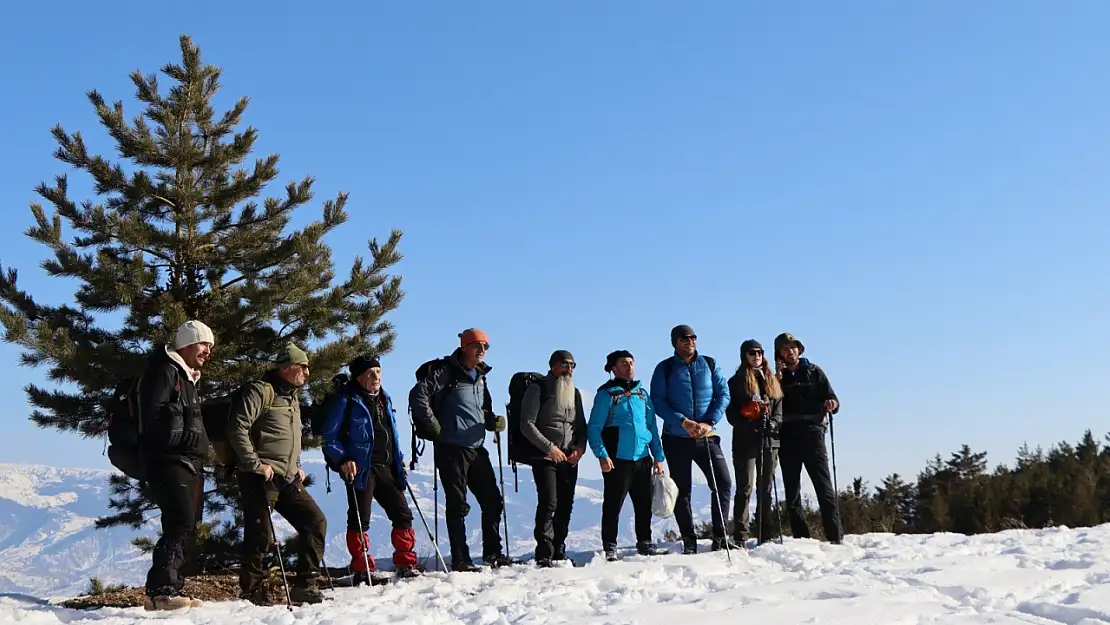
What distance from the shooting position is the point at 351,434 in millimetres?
8766

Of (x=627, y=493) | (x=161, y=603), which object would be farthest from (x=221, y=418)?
(x=627, y=493)

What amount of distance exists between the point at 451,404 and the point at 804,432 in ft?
12.9

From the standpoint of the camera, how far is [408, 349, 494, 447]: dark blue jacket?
9.12 m

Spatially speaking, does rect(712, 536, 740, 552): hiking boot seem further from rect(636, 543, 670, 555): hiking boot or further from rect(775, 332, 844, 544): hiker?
rect(775, 332, 844, 544): hiker

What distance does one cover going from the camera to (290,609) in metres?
7.07

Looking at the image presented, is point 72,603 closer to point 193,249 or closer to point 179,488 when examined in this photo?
point 179,488

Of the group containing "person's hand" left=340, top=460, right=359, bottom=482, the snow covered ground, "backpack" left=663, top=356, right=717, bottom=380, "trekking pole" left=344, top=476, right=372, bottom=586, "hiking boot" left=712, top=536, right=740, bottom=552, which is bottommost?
the snow covered ground

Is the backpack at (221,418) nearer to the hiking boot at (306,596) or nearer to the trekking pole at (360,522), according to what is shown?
the trekking pole at (360,522)

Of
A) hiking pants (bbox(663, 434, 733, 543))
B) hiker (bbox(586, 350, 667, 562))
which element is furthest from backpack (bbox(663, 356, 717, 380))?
hiking pants (bbox(663, 434, 733, 543))

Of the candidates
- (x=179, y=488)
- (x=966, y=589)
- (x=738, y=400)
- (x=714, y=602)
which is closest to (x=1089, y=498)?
(x=738, y=400)

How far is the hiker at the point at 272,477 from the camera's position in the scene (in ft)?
25.5

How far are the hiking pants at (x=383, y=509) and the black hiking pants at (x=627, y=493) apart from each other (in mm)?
1981

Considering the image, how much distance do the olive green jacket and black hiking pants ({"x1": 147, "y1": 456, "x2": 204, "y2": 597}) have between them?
0.54 metres

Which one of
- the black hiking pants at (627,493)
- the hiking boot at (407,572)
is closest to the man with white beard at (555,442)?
the black hiking pants at (627,493)
